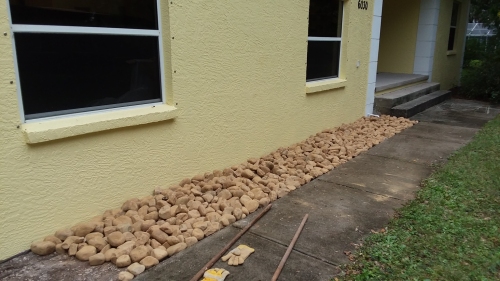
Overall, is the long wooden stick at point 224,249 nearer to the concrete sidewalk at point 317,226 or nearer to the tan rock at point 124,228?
the concrete sidewalk at point 317,226

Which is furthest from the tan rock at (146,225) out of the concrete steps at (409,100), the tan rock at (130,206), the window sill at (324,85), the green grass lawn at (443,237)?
the concrete steps at (409,100)

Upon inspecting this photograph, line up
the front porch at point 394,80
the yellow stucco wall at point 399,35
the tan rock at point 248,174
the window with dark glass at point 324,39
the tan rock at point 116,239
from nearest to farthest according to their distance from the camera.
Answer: the tan rock at point 116,239, the tan rock at point 248,174, the window with dark glass at point 324,39, the front porch at point 394,80, the yellow stucco wall at point 399,35

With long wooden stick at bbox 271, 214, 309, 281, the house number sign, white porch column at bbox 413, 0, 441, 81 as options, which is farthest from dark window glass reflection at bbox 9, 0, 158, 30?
white porch column at bbox 413, 0, 441, 81

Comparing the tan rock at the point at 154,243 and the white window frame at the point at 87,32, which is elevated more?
the white window frame at the point at 87,32

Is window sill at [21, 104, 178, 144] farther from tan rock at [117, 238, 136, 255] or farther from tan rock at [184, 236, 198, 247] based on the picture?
tan rock at [184, 236, 198, 247]

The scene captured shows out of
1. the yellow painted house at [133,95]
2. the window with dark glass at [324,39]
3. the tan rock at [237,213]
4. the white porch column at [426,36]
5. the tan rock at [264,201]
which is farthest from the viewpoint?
the white porch column at [426,36]

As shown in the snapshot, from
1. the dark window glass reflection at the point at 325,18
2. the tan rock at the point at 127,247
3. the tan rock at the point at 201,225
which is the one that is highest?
the dark window glass reflection at the point at 325,18

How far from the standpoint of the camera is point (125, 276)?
2428mm

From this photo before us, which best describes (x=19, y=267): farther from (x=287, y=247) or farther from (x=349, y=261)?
(x=349, y=261)

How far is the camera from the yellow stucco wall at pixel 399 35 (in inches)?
406

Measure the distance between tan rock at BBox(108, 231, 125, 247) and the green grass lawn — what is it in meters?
1.59

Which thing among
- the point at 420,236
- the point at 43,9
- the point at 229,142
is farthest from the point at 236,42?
the point at 420,236

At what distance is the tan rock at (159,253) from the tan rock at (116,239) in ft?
0.90

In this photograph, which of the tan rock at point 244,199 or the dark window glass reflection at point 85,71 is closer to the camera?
the dark window glass reflection at point 85,71
